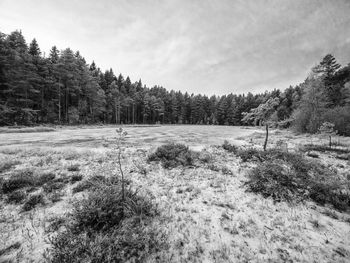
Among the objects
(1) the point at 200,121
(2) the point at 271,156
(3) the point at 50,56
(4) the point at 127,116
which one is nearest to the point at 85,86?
(3) the point at 50,56

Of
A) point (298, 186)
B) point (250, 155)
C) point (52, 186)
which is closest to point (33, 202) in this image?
point (52, 186)

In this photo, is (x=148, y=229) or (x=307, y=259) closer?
(x=307, y=259)

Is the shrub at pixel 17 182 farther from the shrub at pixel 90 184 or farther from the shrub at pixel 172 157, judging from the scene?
the shrub at pixel 172 157

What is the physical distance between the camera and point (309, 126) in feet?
79.6

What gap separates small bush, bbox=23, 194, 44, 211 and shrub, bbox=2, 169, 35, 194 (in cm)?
107

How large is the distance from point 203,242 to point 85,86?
160 feet

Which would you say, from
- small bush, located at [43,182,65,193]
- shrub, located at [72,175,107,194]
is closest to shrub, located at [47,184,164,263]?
shrub, located at [72,175,107,194]

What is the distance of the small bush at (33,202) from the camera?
4249mm

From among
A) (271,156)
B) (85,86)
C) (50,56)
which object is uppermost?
(50,56)

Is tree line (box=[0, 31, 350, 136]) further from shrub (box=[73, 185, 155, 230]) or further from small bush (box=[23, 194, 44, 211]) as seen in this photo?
small bush (box=[23, 194, 44, 211])

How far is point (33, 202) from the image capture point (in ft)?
14.5

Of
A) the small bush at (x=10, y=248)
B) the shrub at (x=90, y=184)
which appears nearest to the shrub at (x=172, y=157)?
the shrub at (x=90, y=184)

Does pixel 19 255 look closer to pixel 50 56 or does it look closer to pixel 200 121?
pixel 50 56

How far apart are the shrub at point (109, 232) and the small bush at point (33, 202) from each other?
1443 millimetres
